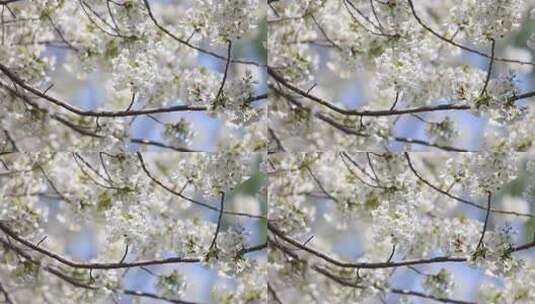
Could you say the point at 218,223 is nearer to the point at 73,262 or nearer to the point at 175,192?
the point at 175,192

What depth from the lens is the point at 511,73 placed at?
3043 mm

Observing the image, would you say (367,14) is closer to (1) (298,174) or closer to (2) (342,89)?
(2) (342,89)

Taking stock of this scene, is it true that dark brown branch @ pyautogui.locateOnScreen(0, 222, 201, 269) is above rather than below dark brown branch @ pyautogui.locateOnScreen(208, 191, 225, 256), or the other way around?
below

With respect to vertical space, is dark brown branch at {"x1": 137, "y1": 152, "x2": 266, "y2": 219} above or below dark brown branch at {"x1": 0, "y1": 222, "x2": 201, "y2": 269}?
above

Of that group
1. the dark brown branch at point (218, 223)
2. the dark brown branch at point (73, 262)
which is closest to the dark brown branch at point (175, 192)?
the dark brown branch at point (218, 223)

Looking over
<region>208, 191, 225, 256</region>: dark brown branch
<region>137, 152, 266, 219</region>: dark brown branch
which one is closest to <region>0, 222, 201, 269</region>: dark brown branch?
<region>208, 191, 225, 256</region>: dark brown branch

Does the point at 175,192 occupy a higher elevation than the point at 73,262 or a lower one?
higher

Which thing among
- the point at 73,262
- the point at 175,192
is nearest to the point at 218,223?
the point at 175,192

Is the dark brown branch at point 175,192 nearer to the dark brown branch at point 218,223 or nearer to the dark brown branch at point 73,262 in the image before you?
the dark brown branch at point 218,223

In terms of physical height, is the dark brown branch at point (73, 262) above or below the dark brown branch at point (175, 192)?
below

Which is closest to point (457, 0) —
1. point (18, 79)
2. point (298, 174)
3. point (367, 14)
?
point (367, 14)

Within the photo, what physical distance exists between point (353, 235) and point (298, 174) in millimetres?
257

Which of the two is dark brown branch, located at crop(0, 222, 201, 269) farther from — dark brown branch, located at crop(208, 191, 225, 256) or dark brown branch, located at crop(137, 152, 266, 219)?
dark brown branch, located at crop(137, 152, 266, 219)

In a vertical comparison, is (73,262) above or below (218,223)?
below
